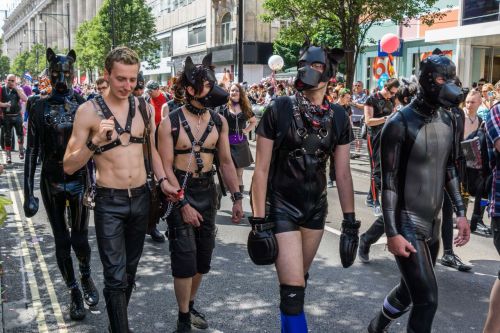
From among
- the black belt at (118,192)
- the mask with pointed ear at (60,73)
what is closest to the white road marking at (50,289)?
the black belt at (118,192)

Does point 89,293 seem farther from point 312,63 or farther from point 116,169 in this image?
point 312,63

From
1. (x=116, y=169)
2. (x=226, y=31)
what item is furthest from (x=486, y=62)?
(x=226, y=31)

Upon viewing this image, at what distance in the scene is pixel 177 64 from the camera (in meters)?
53.7

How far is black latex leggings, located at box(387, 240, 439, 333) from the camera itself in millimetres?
3252

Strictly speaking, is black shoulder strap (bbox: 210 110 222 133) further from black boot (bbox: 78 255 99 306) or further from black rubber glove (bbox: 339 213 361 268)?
black boot (bbox: 78 255 99 306)

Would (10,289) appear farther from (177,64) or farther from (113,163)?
(177,64)

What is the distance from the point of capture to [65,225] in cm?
469

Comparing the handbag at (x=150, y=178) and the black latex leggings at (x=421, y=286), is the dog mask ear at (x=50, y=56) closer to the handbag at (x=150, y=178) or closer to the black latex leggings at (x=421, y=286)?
the handbag at (x=150, y=178)

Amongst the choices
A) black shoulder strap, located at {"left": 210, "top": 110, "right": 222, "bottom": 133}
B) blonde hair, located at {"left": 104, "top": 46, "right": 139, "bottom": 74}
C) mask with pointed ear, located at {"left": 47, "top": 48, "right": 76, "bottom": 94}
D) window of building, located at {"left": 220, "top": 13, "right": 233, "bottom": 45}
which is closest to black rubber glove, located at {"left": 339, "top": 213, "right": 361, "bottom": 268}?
black shoulder strap, located at {"left": 210, "top": 110, "right": 222, "bottom": 133}

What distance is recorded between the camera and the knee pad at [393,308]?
373 cm

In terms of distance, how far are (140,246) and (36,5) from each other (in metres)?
158

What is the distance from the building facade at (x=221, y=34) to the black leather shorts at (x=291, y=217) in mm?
35451

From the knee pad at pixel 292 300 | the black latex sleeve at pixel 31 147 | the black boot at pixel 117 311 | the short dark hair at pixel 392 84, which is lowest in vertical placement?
the black boot at pixel 117 311

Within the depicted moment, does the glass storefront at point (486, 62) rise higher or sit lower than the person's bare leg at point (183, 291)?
higher
